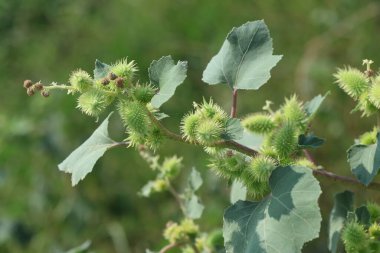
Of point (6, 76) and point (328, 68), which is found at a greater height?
point (6, 76)

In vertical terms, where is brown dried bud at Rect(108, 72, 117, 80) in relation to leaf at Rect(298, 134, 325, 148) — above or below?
above

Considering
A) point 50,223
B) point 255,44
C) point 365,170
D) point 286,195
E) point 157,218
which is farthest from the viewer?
point 157,218

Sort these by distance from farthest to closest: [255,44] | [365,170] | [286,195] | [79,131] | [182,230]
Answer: [79,131] < [182,230] < [255,44] < [365,170] < [286,195]

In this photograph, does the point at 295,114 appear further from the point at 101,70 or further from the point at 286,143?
the point at 101,70

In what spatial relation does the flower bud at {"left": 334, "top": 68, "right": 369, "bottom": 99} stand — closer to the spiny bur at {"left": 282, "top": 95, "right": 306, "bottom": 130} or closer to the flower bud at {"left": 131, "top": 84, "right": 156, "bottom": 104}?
the spiny bur at {"left": 282, "top": 95, "right": 306, "bottom": 130}

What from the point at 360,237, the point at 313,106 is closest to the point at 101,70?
the point at 313,106

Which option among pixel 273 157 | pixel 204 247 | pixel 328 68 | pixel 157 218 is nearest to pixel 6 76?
pixel 157 218

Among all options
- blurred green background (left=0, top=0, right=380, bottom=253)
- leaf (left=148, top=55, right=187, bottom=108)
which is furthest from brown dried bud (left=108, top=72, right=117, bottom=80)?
blurred green background (left=0, top=0, right=380, bottom=253)

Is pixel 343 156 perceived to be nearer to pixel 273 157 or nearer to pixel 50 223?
pixel 50 223
